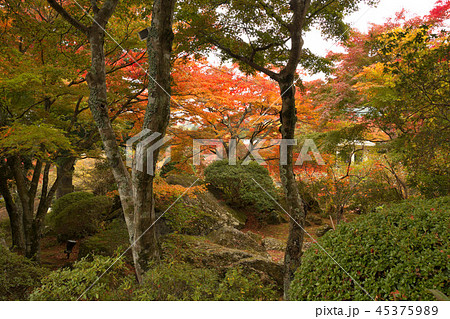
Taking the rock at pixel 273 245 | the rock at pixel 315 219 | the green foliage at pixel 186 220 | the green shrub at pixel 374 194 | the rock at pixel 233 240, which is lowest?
the rock at pixel 273 245

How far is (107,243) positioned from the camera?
6762 mm

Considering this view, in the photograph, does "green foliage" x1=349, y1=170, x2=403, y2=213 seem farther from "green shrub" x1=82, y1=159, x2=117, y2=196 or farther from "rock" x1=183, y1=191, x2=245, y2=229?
"green shrub" x1=82, y1=159, x2=117, y2=196

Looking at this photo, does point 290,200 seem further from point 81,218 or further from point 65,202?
point 65,202

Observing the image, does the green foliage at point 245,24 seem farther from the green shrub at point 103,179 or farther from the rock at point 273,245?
the green shrub at point 103,179

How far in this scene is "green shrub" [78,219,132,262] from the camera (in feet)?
21.4

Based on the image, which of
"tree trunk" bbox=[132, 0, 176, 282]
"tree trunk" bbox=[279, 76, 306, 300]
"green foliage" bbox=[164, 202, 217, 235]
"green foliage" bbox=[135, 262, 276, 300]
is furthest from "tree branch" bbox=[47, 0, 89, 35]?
"green foliage" bbox=[164, 202, 217, 235]

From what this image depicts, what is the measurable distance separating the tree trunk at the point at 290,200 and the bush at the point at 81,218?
598 cm

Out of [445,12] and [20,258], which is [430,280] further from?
[445,12]

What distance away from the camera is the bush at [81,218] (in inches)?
352

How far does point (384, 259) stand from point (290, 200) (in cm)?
230

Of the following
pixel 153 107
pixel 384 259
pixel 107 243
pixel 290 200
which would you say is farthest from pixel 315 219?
pixel 384 259

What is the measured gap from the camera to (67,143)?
17.4 ft

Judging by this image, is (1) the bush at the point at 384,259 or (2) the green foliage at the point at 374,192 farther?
(2) the green foliage at the point at 374,192

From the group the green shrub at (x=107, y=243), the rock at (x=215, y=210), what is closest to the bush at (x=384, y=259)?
the green shrub at (x=107, y=243)
